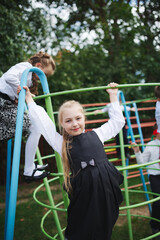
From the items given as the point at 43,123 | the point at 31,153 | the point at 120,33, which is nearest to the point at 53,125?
the point at 43,123

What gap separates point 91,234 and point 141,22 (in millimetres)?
7047

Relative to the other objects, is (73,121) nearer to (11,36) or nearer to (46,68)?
(46,68)

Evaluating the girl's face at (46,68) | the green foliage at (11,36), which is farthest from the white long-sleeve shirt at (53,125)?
the green foliage at (11,36)

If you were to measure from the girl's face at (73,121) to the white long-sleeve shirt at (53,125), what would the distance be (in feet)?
0.32

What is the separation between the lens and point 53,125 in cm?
171

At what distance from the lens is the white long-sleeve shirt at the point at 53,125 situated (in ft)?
5.48

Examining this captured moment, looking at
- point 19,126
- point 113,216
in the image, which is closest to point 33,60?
point 19,126

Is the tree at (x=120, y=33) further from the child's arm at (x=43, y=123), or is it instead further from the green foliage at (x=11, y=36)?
the child's arm at (x=43, y=123)

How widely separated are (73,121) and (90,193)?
18.5 inches

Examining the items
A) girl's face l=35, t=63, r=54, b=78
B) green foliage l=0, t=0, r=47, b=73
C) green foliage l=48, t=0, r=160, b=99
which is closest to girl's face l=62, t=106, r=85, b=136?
girl's face l=35, t=63, r=54, b=78

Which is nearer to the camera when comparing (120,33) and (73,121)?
(73,121)

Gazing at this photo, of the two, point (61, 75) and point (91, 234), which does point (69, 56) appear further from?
point (91, 234)

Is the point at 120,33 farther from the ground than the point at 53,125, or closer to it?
farther from the ground

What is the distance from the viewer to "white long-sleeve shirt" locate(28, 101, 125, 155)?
1671mm
